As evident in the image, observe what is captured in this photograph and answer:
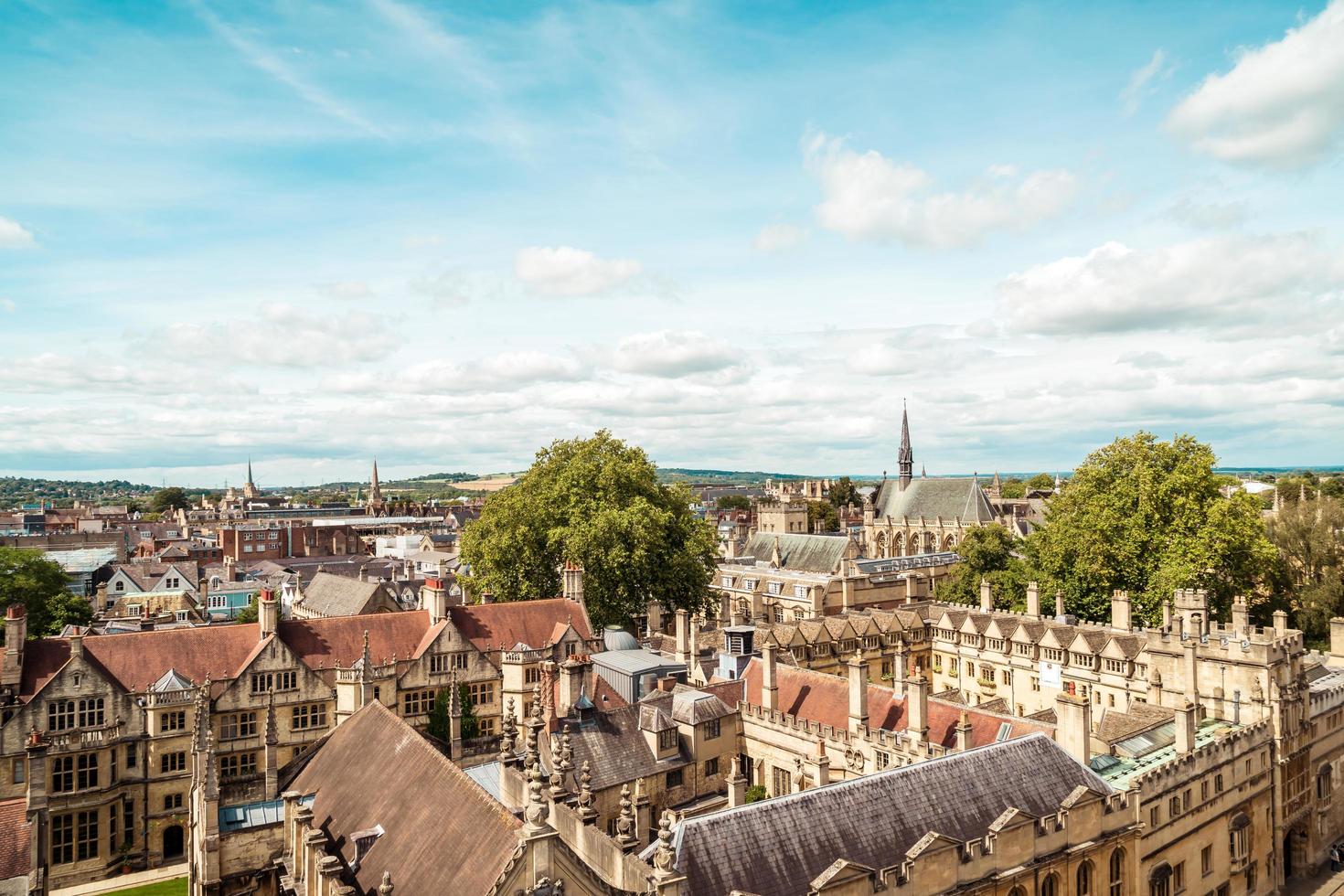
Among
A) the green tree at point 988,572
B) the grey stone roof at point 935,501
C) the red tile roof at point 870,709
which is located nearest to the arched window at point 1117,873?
the red tile roof at point 870,709

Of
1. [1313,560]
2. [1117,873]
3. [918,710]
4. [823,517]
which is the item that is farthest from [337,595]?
[823,517]

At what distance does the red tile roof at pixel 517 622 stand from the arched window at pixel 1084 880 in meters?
26.1

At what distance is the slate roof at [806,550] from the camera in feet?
251

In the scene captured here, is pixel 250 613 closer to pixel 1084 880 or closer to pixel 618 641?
pixel 618 641

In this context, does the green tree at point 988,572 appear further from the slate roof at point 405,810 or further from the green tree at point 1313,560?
the slate roof at point 405,810

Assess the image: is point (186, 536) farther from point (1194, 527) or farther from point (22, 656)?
point (1194, 527)

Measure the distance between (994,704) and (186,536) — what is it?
128251mm

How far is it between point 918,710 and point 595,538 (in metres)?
25.5

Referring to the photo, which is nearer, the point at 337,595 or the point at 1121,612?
the point at 1121,612

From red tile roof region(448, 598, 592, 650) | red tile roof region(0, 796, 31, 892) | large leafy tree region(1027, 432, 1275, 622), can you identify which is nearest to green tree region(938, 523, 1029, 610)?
large leafy tree region(1027, 432, 1275, 622)

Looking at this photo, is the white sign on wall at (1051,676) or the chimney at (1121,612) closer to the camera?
the white sign on wall at (1051,676)

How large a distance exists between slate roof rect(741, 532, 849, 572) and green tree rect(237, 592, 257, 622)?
45707mm

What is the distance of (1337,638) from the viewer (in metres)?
44.7

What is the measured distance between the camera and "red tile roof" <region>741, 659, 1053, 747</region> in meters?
27.9
